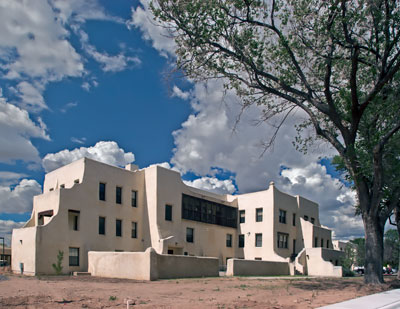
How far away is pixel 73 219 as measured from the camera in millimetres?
30875

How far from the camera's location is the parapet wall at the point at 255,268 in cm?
3081

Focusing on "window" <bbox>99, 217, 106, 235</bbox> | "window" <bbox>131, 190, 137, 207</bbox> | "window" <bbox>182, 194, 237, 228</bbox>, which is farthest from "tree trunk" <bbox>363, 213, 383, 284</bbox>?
"window" <bbox>131, 190, 137, 207</bbox>

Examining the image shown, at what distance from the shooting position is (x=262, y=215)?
44.0 m

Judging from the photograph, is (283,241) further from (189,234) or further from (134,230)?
(134,230)

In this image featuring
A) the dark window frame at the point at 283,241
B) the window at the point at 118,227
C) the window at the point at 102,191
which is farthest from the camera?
the dark window frame at the point at 283,241

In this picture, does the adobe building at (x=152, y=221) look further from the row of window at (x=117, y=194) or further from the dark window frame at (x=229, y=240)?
the dark window frame at (x=229, y=240)

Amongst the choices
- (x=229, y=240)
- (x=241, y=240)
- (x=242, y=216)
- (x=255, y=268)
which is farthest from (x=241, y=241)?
(x=255, y=268)

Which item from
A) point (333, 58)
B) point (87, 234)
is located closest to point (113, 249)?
point (87, 234)

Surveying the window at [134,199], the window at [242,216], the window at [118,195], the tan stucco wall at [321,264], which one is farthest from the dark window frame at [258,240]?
the window at [118,195]

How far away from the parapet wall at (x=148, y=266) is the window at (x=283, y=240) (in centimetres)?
1639

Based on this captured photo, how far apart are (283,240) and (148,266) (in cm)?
2420

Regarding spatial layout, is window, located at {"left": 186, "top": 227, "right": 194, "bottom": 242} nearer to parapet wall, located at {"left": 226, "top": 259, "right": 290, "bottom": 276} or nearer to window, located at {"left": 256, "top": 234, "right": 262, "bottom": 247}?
parapet wall, located at {"left": 226, "top": 259, "right": 290, "bottom": 276}

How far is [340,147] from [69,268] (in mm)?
20480

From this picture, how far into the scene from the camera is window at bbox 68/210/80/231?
3042 centimetres
